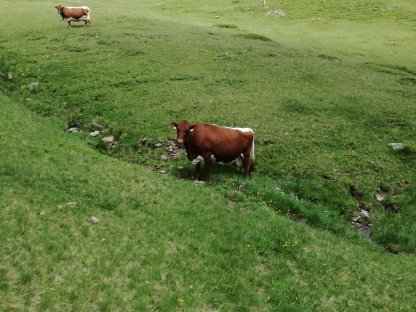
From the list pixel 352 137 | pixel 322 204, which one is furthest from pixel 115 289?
pixel 352 137

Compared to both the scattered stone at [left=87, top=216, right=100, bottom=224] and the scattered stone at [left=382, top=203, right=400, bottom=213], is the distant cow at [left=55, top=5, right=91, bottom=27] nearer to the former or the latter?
the scattered stone at [left=87, top=216, right=100, bottom=224]

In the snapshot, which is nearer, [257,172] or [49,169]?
[49,169]

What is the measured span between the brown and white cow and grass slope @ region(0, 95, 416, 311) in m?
1.74

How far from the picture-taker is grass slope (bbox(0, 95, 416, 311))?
1158 cm

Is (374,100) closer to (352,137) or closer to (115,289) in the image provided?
(352,137)

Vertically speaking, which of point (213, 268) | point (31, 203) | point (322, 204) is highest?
point (31, 203)

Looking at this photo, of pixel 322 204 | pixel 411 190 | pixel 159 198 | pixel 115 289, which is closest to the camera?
pixel 115 289

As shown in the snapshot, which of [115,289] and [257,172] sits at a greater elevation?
[115,289]

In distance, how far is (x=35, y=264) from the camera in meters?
11.6

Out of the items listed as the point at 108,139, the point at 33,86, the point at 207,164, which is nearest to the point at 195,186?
the point at 207,164

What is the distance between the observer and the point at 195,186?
18422mm

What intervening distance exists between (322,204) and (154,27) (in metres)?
33.6

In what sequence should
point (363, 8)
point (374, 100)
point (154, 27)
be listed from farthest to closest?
point (363, 8)
point (154, 27)
point (374, 100)

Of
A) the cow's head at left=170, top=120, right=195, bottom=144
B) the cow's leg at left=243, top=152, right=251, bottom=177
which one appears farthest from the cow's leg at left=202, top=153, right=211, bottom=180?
the cow's leg at left=243, top=152, right=251, bottom=177
